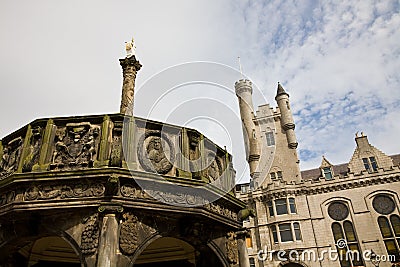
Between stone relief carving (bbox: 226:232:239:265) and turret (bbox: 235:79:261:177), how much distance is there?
3730cm

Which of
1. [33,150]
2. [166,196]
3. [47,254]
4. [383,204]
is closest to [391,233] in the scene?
[383,204]

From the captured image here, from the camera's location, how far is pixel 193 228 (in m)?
6.48

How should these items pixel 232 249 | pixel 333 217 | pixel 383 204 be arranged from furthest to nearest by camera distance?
pixel 333 217
pixel 383 204
pixel 232 249

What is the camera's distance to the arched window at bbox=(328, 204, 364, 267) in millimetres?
34156

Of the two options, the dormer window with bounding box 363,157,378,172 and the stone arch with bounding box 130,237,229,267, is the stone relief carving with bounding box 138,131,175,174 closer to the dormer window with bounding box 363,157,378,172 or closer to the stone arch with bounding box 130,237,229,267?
the stone arch with bounding box 130,237,229,267

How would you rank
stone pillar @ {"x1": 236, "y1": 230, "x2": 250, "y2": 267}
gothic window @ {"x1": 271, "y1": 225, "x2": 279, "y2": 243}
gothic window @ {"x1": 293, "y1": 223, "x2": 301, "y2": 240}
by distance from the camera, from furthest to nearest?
1. gothic window @ {"x1": 271, "y1": 225, "x2": 279, "y2": 243}
2. gothic window @ {"x1": 293, "y1": 223, "x2": 301, "y2": 240}
3. stone pillar @ {"x1": 236, "y1": 230, "x2": 250, "y2": 267}

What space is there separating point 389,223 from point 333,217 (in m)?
5.75

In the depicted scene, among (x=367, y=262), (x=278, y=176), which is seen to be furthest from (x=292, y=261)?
(x=278, y=176)

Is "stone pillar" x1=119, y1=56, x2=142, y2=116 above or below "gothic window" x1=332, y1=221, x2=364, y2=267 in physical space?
above

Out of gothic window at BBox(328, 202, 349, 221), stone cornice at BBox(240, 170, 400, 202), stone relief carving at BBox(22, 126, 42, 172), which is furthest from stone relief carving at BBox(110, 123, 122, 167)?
gothic window at BBox(328, 202, 349, 221)

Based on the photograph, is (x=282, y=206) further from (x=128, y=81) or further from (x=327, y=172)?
(x=128, y=81)

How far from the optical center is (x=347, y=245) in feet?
115

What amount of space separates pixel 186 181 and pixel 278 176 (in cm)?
3860

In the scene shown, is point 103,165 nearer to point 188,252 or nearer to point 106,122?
point 106,122
